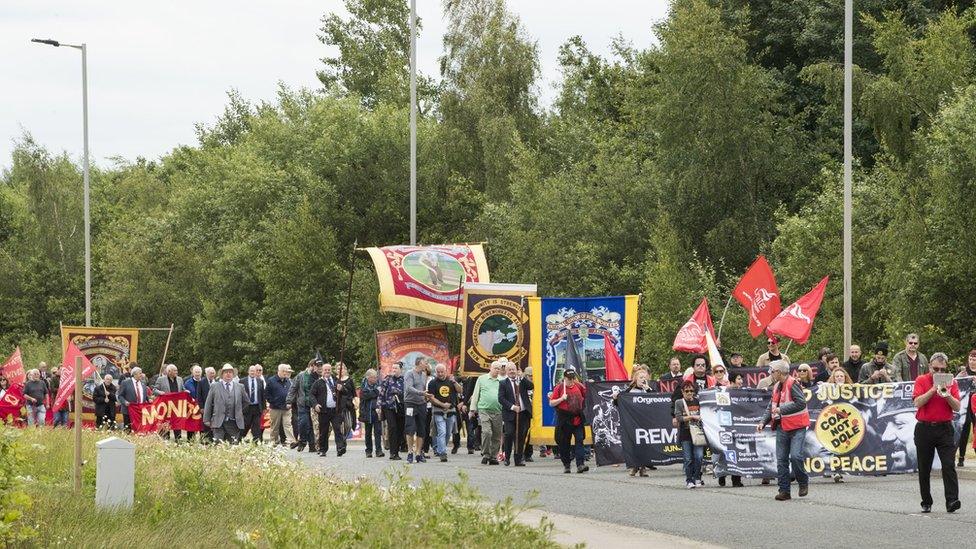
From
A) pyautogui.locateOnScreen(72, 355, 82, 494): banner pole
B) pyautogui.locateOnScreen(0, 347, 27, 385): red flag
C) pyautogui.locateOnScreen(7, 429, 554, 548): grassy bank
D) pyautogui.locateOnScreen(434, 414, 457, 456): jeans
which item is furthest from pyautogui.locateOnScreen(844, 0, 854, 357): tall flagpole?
pyautogui.locateOnScreen(0, 347, 27, 385): red flag

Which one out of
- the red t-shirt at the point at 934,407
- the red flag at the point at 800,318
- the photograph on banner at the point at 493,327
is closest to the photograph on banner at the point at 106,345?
the photograph on banner at the point at 493,327

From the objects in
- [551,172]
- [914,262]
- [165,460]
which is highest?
[551,172]

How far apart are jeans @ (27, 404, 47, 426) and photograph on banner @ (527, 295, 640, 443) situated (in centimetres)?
1552

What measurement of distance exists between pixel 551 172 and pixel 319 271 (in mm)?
9394

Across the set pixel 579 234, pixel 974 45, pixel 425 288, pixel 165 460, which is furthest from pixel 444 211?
pixel 165 460

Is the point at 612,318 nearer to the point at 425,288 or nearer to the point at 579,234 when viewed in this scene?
the point at 425,288

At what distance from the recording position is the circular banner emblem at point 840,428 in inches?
848

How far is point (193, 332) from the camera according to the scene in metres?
68.3

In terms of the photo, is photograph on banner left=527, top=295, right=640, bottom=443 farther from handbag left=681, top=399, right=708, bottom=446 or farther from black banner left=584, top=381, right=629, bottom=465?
handbag left=681, top=399, right=708, bottom=446

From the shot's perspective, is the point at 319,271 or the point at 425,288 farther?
the point at 319,271

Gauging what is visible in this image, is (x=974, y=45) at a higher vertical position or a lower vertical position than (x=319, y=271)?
higher

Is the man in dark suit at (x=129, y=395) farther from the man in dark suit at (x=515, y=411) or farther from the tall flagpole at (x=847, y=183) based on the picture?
the tall flagpole at (x=847, y=183)

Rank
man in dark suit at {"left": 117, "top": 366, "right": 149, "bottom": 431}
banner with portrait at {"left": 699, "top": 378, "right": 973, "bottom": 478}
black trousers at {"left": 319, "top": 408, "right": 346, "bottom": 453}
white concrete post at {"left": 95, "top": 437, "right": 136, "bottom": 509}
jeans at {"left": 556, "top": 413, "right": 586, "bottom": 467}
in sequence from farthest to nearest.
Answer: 1. man in dark suit at {"left": 117, "top": 366, "right": 149, "bottom": 431}
2. black trousers at {"left": 319, "top": 408, "right": 346, "bottom": 453}
3. jeans at {"left": 556, "top": 413, "right": 586, "bottom": 467}
4. banner with portrait at {"left": 699, "top": 378, "right": 973, "bottom": 478}
5. white concrete post at {"left": 95, "top": 437, "right": 136, "bottom": 509}

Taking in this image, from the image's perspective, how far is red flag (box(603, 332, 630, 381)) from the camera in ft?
90.1
